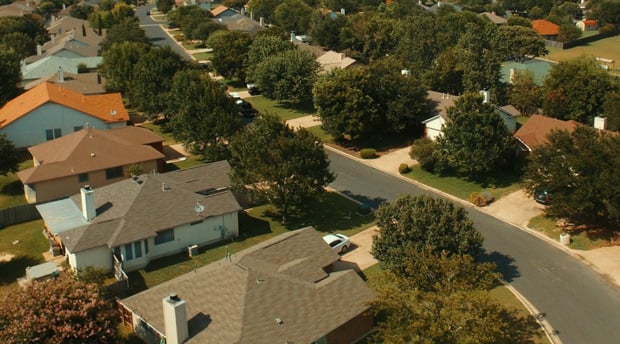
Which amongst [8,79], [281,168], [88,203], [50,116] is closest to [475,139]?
[281,168]

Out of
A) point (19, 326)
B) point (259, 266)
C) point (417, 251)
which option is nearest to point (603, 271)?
point (417, 251)

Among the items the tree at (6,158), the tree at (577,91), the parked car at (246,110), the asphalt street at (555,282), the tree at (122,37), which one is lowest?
the asphalt street at (555,282)

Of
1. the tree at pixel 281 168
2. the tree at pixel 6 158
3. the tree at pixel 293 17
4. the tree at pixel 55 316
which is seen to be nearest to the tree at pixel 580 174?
the tree at pixel 281 168

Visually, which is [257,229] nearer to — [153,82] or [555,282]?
[555,282]

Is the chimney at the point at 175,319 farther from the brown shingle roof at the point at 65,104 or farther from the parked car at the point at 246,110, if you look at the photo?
the parked car at the point at 246,110

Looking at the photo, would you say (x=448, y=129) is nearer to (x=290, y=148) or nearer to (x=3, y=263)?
(x=290, y=148)

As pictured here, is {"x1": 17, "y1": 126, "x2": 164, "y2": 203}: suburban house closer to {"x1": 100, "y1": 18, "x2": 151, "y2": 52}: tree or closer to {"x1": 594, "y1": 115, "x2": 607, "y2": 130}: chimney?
{"x1": 594, "y1": 115, "x2": 607, "y2": 130}: chimney

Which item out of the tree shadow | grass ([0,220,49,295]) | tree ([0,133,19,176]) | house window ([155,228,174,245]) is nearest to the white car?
the tree shadow
